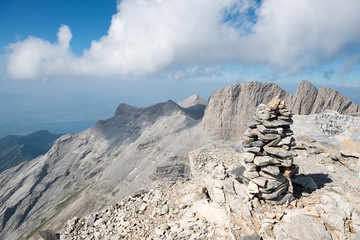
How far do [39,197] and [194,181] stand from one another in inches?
5551

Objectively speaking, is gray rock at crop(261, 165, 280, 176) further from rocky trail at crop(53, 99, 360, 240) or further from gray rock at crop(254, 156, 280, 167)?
gray rock at crop(254, 156, 280, 167)

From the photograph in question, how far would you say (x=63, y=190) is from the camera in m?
123

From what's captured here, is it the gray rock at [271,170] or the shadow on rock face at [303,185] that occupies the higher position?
the gray rock at [271,170]

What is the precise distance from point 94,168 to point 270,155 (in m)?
139

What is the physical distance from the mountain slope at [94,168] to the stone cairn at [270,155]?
6931cm

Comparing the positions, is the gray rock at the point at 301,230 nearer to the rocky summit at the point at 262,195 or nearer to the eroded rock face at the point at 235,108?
the rocky summit at the point at 262,195

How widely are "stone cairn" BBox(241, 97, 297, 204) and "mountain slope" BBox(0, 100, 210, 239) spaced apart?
69307 mm

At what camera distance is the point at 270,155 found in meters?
12.7

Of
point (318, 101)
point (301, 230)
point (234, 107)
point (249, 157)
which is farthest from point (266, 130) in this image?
Answer: point (234, 107)

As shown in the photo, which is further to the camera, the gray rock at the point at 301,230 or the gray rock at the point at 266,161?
the gray rock at the point at 266,161

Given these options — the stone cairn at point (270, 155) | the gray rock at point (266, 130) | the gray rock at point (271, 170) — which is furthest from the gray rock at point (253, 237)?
the gray rock at point (266, 130)

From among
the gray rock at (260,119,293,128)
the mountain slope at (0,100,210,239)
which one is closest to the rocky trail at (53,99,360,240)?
the gray rock at (260,119,293,128)

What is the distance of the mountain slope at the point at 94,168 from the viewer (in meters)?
84.8

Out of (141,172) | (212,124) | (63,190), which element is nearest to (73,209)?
(141,172)
